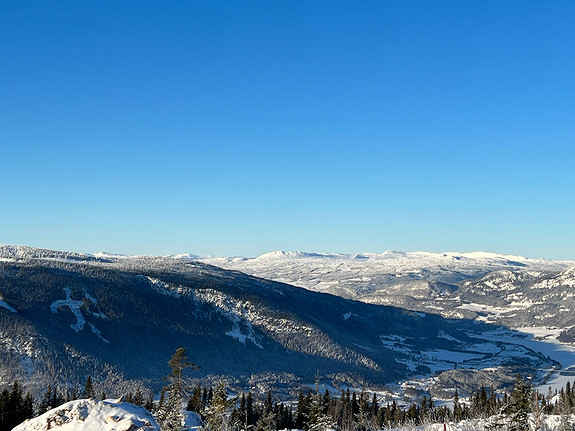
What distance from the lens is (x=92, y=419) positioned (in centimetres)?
3656

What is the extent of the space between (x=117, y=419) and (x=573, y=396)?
6909 inches

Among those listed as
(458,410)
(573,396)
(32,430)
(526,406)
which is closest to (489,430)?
(526,406)

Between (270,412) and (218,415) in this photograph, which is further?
(270,412)

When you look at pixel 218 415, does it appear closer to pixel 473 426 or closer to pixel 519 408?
pixel 473 426

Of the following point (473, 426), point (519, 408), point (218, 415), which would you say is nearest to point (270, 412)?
point (218, 415)

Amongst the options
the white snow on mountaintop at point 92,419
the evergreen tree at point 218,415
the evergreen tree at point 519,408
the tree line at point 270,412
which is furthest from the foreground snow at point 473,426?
the white snow on mountaintop at point 92,419

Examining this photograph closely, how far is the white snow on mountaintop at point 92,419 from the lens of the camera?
36.1 m

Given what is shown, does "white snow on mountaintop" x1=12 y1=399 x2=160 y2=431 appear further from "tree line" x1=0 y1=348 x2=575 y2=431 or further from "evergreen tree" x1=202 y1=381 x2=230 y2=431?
"evergreen tree" x1=202 y1=381 x2=230 y2=431

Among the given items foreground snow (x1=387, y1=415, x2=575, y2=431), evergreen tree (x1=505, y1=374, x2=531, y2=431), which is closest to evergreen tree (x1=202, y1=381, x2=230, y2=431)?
foreground snow (x1=387, y1=415, x2=575, y2=431)

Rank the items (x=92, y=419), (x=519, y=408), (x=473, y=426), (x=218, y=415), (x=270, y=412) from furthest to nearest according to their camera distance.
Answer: (x=519, y=408) → (x=473, y=426) → (x=270, y=412) → (x=218, y=415) → (x=92, y=419)

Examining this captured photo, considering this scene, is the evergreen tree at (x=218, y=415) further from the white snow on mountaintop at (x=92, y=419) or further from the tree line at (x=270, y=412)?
the white snow on mountaintop at (x=92, y=419)

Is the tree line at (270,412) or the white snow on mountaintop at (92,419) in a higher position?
the white snow on mountaintop at (92,419)

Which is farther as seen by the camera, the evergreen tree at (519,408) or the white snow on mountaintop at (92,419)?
the evergreen tree at (519,408)

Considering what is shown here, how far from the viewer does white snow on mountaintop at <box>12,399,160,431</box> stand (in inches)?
1421
